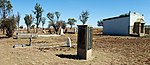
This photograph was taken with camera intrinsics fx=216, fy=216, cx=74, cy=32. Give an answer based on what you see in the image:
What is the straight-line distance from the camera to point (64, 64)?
873 cm

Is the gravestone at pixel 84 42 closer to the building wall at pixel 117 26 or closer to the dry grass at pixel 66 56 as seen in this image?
the dry grass at pixel 66 56

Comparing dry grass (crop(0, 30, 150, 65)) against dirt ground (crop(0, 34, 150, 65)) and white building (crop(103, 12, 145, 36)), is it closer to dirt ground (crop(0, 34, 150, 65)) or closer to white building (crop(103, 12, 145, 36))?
dirt ground (crop(0, 34, 150, 65))

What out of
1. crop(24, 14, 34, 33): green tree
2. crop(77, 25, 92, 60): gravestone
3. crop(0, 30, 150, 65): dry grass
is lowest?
crop(0, 30, 150, 65): dry grass

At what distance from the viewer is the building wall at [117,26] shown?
42.3 metres

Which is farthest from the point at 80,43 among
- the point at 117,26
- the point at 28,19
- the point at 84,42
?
the point at 28,19

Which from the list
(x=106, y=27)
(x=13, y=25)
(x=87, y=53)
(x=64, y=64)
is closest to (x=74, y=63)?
(x=64, y=64)

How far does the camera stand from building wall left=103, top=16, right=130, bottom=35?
4232 cm

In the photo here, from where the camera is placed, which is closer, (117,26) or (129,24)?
(129,24)

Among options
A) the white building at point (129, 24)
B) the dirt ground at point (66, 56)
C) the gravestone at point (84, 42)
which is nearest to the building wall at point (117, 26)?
the white building at point (129, 24)

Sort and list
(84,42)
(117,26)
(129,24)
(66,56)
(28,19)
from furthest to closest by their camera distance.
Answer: (28,19) < (117,26) < (129,24) < (66,56) < (84,42)

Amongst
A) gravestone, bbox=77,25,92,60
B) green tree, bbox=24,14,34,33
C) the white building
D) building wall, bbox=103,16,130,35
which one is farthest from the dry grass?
green tree, bbox=24,14,34,33

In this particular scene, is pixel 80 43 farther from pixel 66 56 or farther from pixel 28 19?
pixel 28 19

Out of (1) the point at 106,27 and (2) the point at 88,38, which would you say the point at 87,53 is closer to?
(2) the point at 88,38

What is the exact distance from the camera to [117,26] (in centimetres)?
4634
